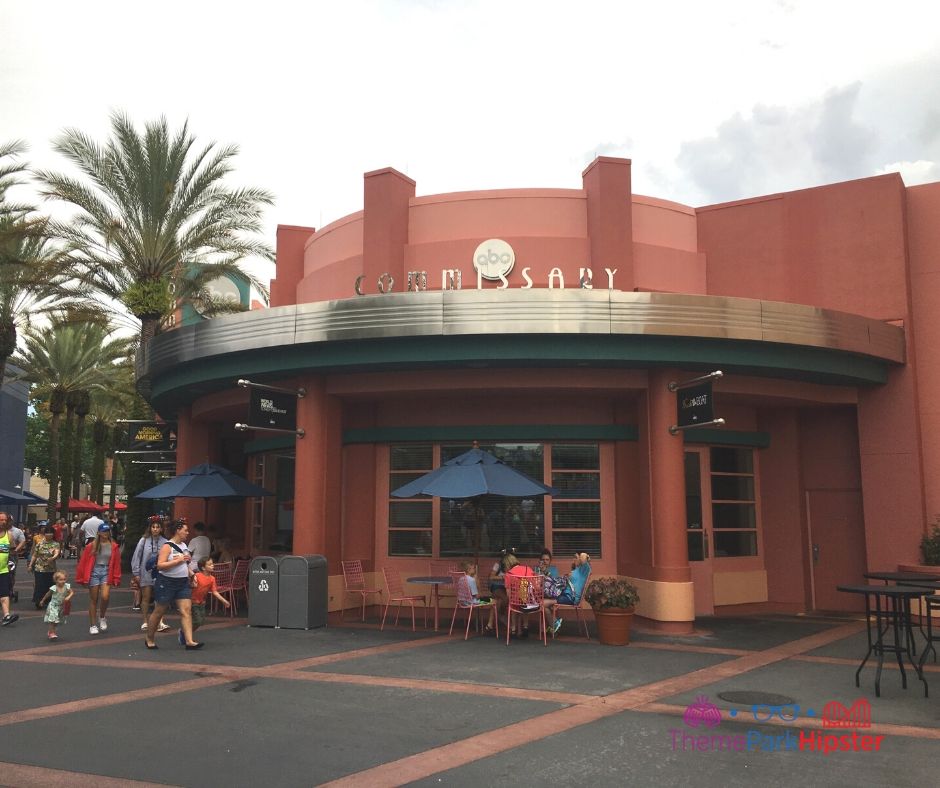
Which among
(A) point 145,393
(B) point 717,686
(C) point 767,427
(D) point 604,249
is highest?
(D) point 604,249

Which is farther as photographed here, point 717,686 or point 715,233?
point 715,233

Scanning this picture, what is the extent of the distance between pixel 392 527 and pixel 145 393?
870 centimetres

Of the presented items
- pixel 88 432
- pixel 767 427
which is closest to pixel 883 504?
pixel 767 427

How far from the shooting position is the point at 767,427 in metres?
17.0

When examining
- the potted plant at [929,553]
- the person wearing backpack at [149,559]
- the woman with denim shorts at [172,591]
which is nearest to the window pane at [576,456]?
the potted plant at [929,553]

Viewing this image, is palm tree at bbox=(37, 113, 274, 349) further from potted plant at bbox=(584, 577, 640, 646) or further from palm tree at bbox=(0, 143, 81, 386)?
potted plant at bbox=(584, 577, 640, 646)

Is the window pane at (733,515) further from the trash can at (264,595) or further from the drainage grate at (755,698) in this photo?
the trash can at (264,595)

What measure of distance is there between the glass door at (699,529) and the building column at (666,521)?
1854 millimetres

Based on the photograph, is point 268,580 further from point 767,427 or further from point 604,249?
point 767,427

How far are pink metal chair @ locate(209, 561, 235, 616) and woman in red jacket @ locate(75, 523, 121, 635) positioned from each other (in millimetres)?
2370

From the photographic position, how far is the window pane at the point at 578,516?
15.1 metres

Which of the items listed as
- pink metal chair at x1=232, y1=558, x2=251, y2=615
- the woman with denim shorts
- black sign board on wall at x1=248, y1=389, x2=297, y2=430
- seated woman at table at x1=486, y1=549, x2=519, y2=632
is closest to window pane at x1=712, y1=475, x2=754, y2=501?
seated woman at table at x1=486, y1=549, x2=519, y2=632

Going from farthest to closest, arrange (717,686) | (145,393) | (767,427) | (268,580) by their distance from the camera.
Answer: (145,393), (767,427), (268,580), (717,686)

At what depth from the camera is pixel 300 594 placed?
1342cm
